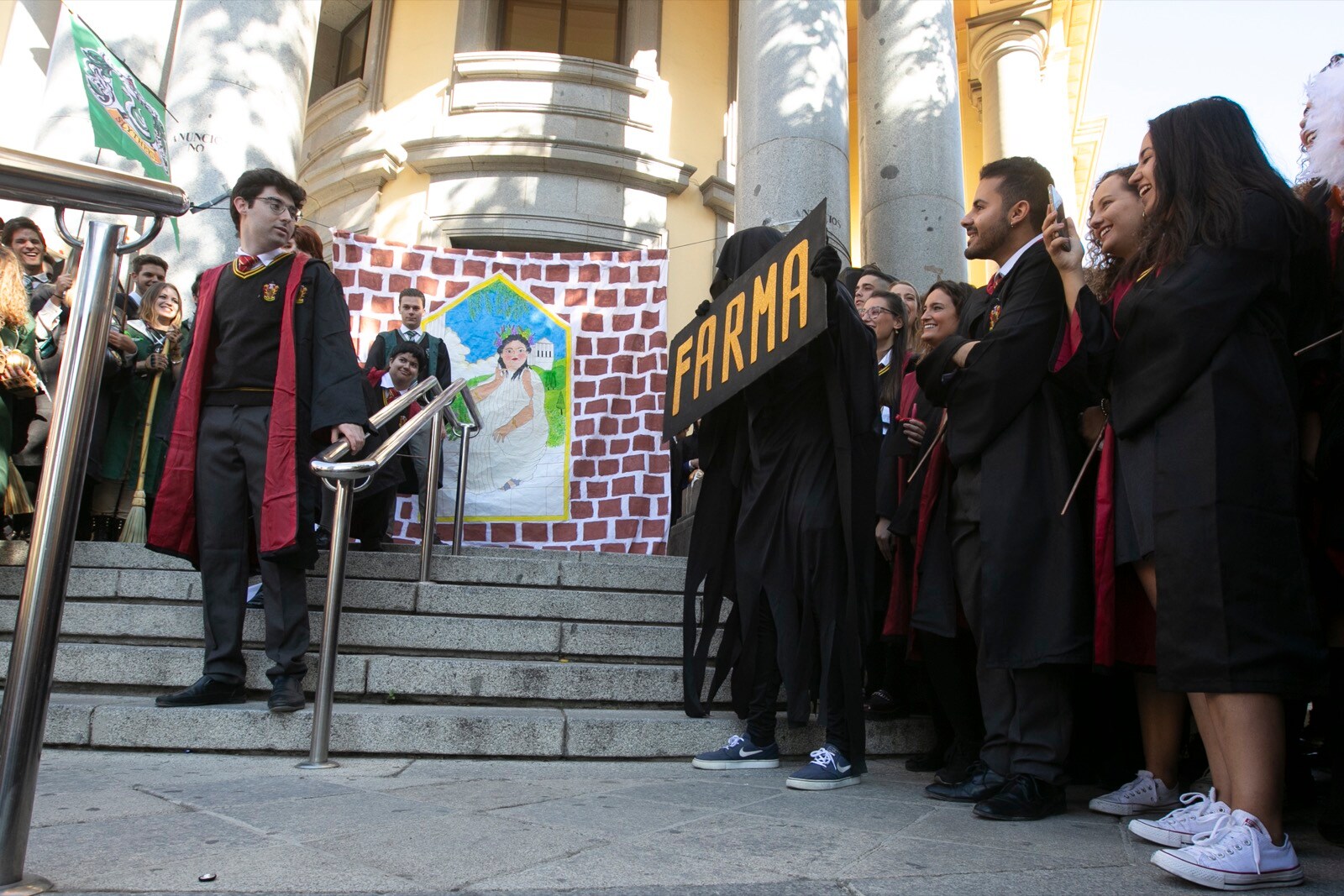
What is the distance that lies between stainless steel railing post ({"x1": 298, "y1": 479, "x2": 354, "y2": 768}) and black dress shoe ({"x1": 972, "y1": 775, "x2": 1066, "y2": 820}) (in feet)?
6.60

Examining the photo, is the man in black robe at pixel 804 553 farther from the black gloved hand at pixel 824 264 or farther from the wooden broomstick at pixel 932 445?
the wooden broomstick at pixel 932 445

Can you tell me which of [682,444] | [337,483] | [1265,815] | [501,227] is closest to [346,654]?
[337,483]

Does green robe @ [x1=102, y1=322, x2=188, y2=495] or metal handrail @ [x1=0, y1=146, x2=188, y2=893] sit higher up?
green robe @ [x1=102, y1=322, x2=188, y2=495]

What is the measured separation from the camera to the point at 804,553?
137 inches

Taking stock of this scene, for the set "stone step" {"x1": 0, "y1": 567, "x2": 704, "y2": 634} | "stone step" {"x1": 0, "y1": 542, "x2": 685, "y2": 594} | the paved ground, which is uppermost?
"stone step" {"x1": 0, "y1": 542, "x2": 685, "y2": 594}

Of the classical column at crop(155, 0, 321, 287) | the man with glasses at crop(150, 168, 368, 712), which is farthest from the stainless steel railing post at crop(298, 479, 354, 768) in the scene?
the classical column at crop(155, 0, 321, 287)

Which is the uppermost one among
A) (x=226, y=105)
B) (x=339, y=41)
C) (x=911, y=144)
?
(x=339, y=41)

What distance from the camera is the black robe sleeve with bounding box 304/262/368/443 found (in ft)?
13.0

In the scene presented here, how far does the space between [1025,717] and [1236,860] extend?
821 millimetres

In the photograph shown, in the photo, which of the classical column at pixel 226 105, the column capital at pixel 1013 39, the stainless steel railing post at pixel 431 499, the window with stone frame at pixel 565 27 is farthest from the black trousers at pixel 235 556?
the column capital at pixel 1013 39

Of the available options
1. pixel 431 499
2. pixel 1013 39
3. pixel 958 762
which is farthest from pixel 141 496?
pixel 1013 39

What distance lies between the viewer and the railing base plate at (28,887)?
5.44ft

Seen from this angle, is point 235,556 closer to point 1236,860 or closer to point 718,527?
point 718,527

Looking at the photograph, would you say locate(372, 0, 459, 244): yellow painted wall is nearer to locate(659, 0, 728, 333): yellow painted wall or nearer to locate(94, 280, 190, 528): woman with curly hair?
→ locate(659, 0, 728, 333): yellow painted wall
